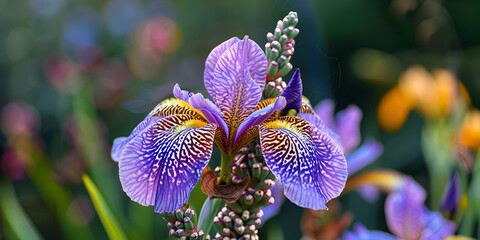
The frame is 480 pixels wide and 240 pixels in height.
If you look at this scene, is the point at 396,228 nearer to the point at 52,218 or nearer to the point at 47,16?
the point at 52,218

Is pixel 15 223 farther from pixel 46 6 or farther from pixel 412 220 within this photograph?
pixel 46 6

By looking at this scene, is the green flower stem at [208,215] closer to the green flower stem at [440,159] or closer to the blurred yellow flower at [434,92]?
the green flower stem at [440,159]

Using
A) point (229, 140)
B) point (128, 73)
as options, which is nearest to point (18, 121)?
point (128, 73)

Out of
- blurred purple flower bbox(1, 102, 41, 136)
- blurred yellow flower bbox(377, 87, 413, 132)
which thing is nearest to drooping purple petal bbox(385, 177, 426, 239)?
blurred yellow flower bbox(377, 87, 413, 132)

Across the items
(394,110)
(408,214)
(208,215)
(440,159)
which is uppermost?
(208,215)

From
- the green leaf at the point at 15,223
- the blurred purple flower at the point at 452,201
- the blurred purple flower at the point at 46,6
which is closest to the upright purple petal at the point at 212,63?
the blurred purple flower at the point at 452,201

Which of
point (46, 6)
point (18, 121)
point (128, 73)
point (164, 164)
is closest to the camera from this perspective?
point (164, 164)

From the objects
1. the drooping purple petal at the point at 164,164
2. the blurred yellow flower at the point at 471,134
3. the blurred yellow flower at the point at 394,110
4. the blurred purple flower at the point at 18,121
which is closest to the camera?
the drooping purple petal at the point at 164,164
